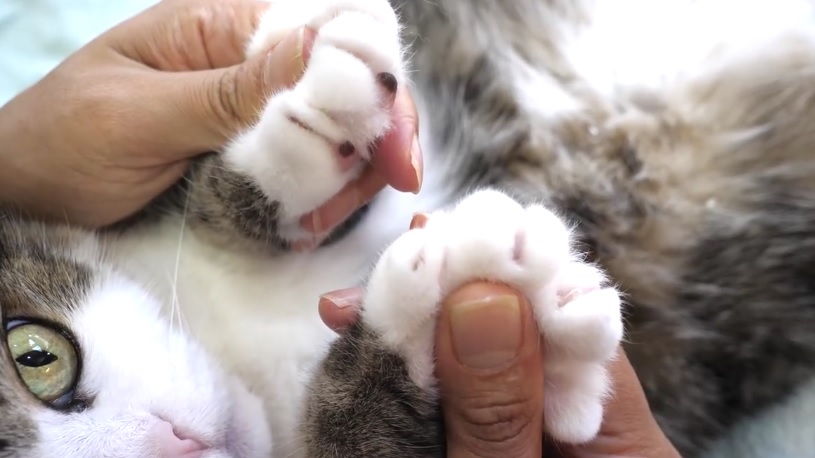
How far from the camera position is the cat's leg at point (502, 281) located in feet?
1.83

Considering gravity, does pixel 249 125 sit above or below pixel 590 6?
above

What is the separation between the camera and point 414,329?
586 mm

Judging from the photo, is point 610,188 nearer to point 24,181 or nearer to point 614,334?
point 614,334

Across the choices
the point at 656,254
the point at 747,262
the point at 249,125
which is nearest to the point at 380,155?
the point at 249,125

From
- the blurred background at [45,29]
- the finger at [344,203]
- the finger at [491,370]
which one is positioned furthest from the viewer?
the blurred background at [45,29]

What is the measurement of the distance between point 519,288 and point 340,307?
8.2 inches

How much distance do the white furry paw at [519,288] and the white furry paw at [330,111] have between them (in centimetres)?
14

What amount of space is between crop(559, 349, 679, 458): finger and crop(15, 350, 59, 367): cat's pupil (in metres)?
0.54

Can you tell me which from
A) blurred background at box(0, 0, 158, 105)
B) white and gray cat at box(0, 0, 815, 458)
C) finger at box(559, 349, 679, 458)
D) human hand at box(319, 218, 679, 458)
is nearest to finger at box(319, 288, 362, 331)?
white and gray cat at box(0, 0, 815, 458)

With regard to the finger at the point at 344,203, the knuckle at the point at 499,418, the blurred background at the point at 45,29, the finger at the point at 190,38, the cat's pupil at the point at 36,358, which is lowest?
the knuckle at the point at 499,418

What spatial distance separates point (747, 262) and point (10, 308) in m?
0.88

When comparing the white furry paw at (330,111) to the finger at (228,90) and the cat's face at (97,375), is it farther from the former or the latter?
the cat's face at (97,375)

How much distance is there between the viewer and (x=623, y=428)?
676 mm

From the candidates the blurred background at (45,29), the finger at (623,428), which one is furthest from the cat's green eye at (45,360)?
the blurred background at (45,29)
